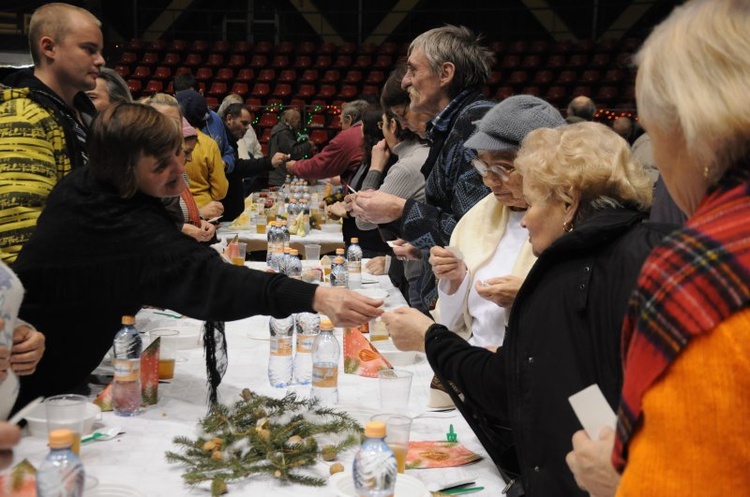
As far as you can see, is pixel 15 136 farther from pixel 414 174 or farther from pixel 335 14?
pixel 335 14

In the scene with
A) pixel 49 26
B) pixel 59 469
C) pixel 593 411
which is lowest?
pixel 59 469

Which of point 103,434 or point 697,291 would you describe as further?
point 103,434

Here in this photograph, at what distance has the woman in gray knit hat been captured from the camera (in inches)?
66.0

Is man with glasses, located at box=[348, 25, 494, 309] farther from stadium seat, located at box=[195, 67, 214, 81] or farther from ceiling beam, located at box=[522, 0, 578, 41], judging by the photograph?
ceiling beam, located at box=[522, 0, 578, 41]

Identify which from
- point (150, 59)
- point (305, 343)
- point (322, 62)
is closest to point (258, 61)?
point (322, 62)


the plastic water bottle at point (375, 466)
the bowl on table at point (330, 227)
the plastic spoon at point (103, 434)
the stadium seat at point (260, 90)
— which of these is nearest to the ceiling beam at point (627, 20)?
the stadium seat at point (260, 90)

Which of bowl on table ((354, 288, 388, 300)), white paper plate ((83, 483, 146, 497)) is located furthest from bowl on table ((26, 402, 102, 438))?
bowl on table ((354, 288, 388, 300))

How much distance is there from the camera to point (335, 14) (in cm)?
1775

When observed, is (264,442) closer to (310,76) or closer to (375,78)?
(375,78)

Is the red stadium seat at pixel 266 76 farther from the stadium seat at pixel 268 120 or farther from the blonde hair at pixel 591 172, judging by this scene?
the blonde hair at pixel 591 172

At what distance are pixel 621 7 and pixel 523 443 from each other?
16.4m

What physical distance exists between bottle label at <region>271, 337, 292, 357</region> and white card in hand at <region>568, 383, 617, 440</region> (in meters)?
1.35

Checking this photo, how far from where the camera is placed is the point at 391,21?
17.5m

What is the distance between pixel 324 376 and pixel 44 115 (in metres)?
1.50
